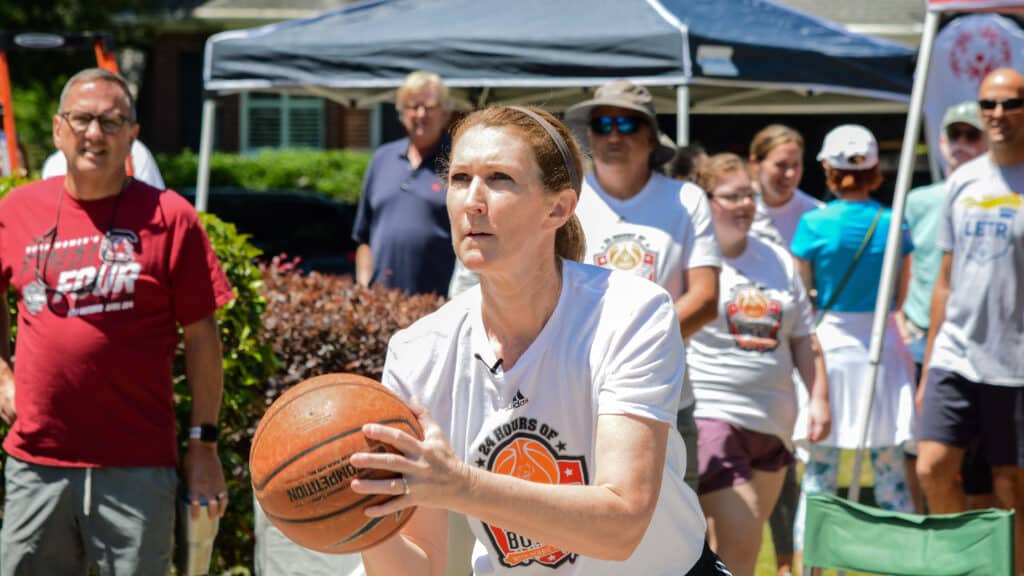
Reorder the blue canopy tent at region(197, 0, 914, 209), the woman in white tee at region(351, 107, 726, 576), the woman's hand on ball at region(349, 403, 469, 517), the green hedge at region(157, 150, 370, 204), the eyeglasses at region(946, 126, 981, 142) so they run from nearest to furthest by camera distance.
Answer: the woman's hand on ball at region(349, 403, 469, 517)
the woman in white tee at region(351, 107, 726, 576)
the eyeglasses at region(946, 126, 981, 142)
the blue canopy tent at region(197, 0, 914, 209)
the green hedge at region(157, 150, 370, 204)

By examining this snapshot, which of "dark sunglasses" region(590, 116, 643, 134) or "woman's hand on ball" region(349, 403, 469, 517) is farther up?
"dark sunglasses" region(590, 116, 643, 134)

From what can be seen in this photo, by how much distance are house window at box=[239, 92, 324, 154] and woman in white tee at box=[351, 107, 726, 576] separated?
84.0ft

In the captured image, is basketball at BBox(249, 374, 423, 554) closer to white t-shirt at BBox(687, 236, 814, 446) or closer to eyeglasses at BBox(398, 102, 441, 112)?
white t-shirt at BBox(687, 236, 814, 446)

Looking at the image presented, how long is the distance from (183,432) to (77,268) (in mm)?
1232

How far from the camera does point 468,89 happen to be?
1259 cm

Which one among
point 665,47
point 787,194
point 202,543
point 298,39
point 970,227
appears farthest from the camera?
point 298,39

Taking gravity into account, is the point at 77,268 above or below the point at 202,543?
above

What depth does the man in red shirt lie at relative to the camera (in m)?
4.24

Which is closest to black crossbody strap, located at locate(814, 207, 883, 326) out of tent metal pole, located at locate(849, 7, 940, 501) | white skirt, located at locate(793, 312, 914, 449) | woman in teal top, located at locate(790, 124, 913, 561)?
woman in teal top, located at locate(790, 124, 913, 561)

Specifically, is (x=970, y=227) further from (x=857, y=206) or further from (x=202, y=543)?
(x=202, y=543)

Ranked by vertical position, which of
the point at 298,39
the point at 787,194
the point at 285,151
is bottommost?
the point at 285,151

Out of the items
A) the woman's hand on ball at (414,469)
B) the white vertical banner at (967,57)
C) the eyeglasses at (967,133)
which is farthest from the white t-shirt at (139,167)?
the white vertical banner at (967,57)

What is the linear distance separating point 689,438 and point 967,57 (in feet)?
16.5

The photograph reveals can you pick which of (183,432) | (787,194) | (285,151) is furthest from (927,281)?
(285,151)
